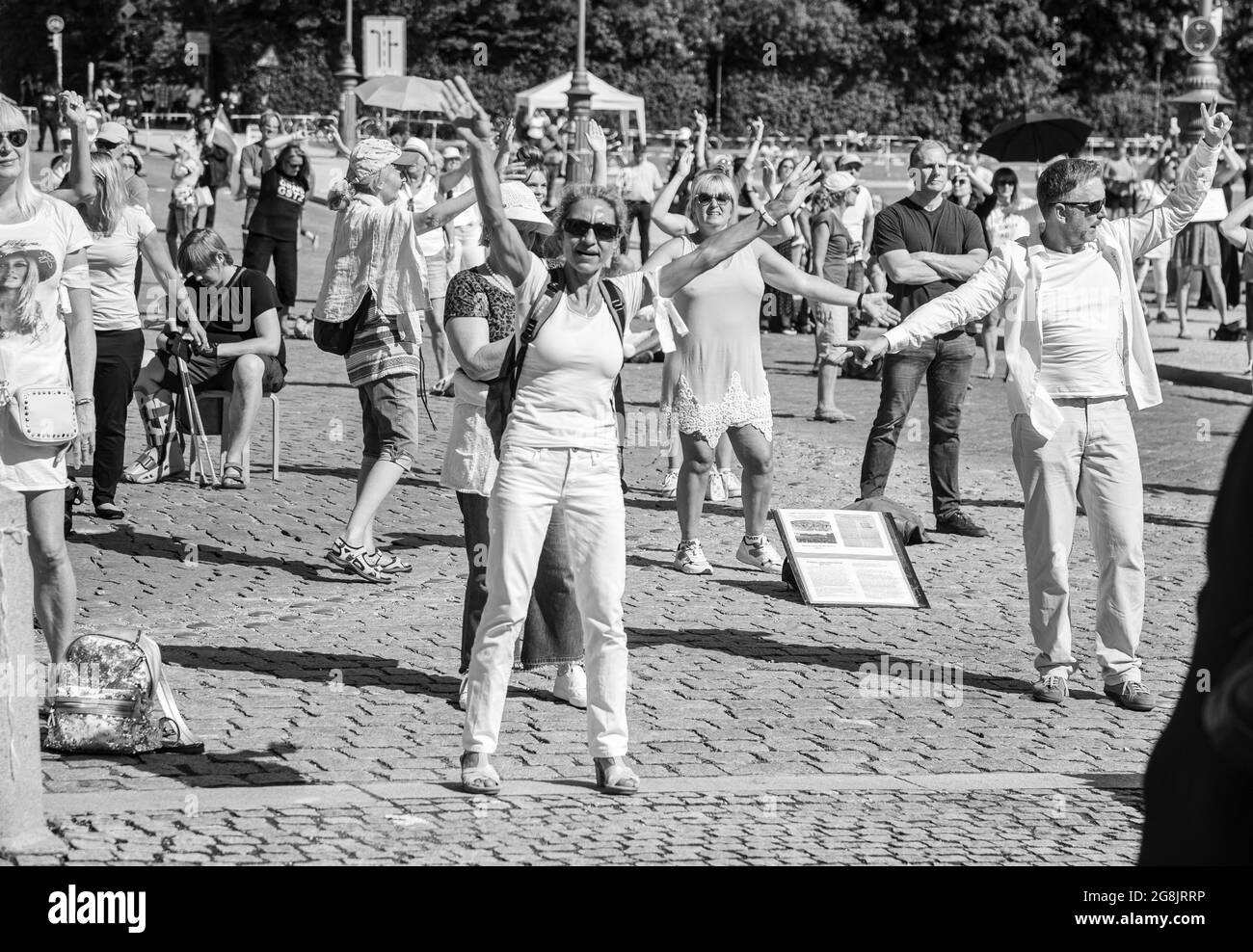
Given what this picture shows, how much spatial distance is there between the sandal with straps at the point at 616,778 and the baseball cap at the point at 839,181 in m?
13.1

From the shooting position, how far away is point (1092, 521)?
735cm

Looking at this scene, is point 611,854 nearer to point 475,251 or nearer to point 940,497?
point 940,497

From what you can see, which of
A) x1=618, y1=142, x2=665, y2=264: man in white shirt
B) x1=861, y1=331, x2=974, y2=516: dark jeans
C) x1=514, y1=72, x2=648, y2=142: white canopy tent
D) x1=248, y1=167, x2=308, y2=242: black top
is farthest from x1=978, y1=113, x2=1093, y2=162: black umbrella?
x1=514, y1=72, x2=648, y2=142: white canopy tent

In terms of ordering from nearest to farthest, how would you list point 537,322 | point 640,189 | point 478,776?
point 478,776
point 537,322
point 640,189

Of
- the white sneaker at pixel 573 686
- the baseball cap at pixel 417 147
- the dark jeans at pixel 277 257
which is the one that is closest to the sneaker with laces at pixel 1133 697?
the white sneaker at pixel 573 686

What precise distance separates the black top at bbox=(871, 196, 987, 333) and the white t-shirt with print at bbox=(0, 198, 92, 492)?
537 centimetres

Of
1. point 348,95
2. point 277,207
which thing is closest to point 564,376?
point 277,207

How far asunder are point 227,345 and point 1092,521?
5676 mm

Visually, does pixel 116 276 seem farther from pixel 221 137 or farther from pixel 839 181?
pixel 221 137

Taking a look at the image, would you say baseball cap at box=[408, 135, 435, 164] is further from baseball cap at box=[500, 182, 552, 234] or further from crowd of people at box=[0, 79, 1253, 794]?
baseball cap at box=[500, 182, 552, 234]

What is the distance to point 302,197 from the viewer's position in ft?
54.7

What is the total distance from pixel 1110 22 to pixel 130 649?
6750 cm
